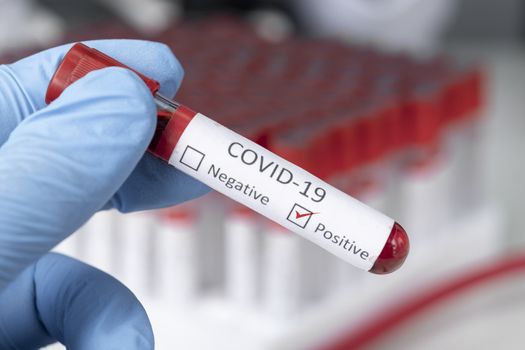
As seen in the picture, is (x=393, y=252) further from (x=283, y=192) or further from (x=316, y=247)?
(x=316, y=247)

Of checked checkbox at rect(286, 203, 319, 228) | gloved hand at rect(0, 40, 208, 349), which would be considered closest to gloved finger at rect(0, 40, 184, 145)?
gloved hand at rect(0, 40, 208, 349)

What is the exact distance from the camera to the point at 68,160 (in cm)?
39

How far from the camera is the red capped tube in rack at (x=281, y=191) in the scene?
40cm

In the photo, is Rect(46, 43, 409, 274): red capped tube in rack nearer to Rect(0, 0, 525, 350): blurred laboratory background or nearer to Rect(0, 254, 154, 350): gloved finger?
Rect(0, 254, 154, 350): gloved finger

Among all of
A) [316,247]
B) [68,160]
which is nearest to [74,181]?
[68,160]

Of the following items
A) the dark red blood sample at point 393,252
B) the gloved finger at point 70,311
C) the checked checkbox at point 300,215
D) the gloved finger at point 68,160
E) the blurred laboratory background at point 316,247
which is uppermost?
the blurred laboratory background at point 316,247

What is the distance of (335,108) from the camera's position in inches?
35.3

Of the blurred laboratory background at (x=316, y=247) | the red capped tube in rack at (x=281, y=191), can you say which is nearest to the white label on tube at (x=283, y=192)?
the red capped tube in rack at (x=281, y=191)

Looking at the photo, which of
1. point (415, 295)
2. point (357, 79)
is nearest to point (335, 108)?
point (357, 79)

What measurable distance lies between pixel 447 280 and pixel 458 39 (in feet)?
4.33

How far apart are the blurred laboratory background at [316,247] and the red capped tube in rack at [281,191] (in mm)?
235

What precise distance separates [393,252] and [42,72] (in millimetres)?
206

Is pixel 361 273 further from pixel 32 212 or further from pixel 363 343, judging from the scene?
pixel 32 212

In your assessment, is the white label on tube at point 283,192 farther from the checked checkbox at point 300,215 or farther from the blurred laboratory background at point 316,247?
the blurred laboratory background at point 316,247
